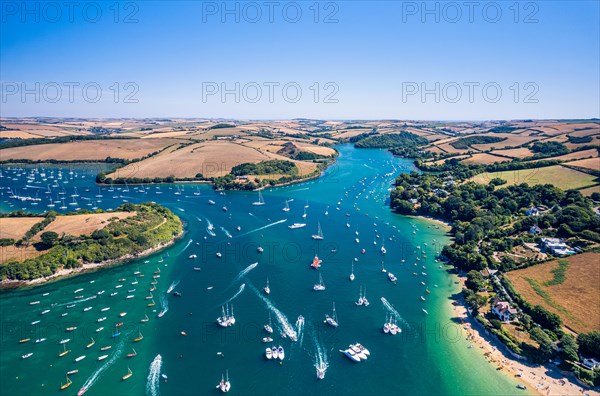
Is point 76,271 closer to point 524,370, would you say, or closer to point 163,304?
point 163,304

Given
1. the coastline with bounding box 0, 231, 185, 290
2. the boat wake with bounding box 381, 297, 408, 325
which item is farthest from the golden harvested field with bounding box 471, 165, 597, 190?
the coastline with bounding box 0, 231, 185, 290

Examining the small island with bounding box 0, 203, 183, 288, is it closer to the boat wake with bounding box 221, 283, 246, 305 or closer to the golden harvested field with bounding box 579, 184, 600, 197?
the boat wake with bounding box 221, 283, 246, 305

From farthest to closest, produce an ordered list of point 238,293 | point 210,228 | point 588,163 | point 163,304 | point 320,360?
point 588,163, point 210,228, point 238,293, point 163,304, point 320,360

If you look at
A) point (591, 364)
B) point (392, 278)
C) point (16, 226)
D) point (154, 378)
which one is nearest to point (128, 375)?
point (154, 378)

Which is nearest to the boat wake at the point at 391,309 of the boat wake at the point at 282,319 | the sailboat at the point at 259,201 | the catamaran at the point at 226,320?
the boat wake at the point at 282,319

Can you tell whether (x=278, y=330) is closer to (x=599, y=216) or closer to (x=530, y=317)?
(x=530, y=317)
